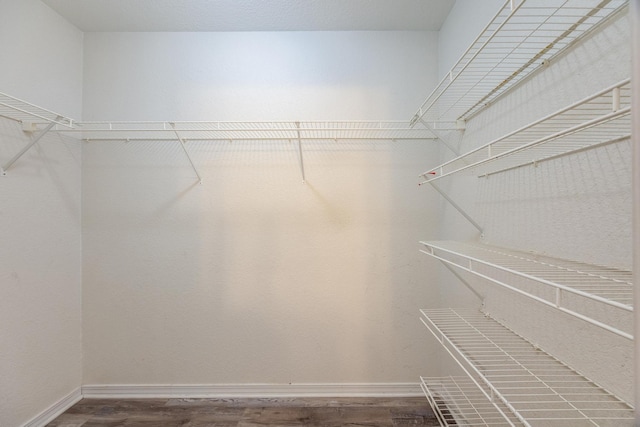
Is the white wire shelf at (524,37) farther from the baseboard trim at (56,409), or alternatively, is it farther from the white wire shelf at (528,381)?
the baseboard trim at (56,409)

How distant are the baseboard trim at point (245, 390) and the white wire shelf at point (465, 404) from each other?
203 millimetres

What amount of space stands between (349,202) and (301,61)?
0.96 m

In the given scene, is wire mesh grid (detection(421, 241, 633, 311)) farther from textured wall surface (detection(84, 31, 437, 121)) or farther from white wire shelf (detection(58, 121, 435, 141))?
textured wall surface (detection(84, 31, 437, 121))

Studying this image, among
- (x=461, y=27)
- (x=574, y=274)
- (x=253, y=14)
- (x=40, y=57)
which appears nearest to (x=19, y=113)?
(x=40, y=57)

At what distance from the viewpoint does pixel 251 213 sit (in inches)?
72.1

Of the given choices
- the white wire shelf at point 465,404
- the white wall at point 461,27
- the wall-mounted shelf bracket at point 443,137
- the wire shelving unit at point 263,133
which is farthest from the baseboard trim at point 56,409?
the white wall at point 461,27

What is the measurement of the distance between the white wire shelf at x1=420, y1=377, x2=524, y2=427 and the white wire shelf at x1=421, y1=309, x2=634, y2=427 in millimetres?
41

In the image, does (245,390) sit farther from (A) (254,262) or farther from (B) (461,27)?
(B) (461,27)

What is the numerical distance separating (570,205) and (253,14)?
1.82 m

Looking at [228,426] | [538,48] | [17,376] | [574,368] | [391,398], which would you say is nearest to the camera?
[574,368]

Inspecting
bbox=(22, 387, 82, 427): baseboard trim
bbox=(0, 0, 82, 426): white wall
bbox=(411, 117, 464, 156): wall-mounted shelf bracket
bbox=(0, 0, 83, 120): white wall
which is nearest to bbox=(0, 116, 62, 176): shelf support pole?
bbox=(0, 0, 82, 426): white wall

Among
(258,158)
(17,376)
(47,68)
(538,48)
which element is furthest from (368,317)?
(47,68)

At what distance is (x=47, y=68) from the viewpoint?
1610 mm

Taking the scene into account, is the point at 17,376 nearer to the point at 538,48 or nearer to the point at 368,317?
the point at 368,317
